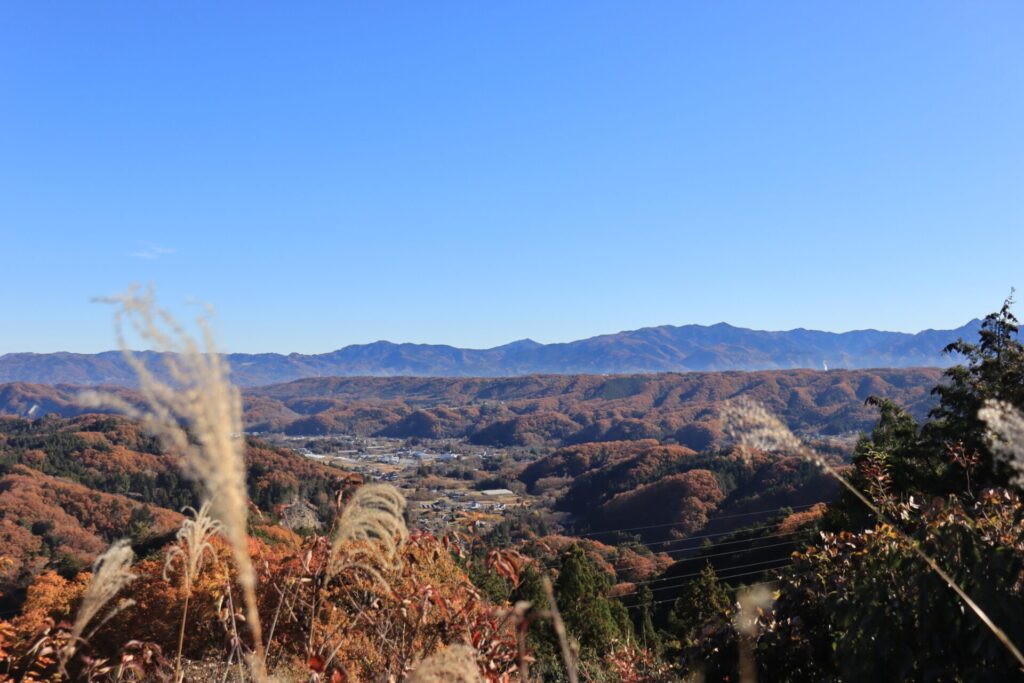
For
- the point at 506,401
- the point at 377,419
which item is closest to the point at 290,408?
the point at 377,419

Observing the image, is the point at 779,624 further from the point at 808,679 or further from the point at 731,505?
the point at 731,505

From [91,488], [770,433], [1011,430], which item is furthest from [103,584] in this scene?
[91,488]

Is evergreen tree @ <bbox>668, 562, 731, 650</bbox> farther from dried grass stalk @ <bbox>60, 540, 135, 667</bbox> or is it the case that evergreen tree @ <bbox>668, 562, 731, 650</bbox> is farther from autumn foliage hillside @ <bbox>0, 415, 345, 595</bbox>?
dried grass stalk @ <bbox>60, 540, 135, 667</bbox>

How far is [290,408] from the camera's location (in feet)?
648

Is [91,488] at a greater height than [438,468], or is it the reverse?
[91,488]

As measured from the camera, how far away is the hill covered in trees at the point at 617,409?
11819 centimetres

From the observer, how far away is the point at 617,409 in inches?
5669

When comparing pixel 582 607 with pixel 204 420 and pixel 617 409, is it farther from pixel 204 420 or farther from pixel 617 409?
pixel 617 409

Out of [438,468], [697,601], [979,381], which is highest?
[979,381]

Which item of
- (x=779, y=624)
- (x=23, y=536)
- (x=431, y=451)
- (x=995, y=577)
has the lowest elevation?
(x=431, y=451)

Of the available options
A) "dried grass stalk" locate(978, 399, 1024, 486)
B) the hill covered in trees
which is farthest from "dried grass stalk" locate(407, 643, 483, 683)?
the hill covered in trees

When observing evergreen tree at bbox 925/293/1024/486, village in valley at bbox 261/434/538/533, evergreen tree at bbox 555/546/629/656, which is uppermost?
evergreen tree at bbox 925/293/1024/486

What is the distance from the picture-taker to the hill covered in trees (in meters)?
118

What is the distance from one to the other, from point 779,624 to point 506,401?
18782 cm
